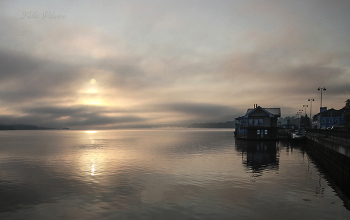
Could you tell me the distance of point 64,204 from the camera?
18266 mm

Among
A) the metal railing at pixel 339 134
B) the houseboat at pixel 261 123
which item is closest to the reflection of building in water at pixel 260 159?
the houseboat at pixel 261 123

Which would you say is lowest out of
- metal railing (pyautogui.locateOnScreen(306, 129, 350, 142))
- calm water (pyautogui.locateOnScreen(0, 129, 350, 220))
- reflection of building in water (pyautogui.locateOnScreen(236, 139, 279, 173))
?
reflection of building in water (pyautogui.locateOnScreen(236, 139, 279, 173))

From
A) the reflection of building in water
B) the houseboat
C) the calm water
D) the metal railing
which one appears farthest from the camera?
the houseboat

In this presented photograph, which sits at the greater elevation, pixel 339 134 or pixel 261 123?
pixel 261 123

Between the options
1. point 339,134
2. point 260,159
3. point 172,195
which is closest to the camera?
point 172,195

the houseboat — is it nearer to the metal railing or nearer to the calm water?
the metal railing

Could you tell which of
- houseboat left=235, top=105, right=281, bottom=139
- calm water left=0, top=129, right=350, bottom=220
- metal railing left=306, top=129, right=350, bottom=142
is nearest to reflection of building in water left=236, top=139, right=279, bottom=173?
houseboat left=235, top=105, right=281, bottom=139

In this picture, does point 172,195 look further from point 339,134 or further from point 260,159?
point 339,134

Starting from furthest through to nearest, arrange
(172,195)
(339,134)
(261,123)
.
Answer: (261,123), (339,134), (172,195)

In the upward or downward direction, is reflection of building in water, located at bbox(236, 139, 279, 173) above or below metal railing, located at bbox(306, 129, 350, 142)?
below

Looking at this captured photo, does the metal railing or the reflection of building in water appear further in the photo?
the metal railing

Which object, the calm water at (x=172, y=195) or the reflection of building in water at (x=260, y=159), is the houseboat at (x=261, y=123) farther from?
the calm water at (x=172, y=195)

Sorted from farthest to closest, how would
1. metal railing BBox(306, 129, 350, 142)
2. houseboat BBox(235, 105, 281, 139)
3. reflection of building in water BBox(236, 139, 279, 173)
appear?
houseboat BBox(235, 105, 281, 139) → metal railing BBox(306, 129, 350, 142) → reflection of building in water BBox(236, 139, 279, 173)

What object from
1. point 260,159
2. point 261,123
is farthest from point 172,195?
point 261,123
